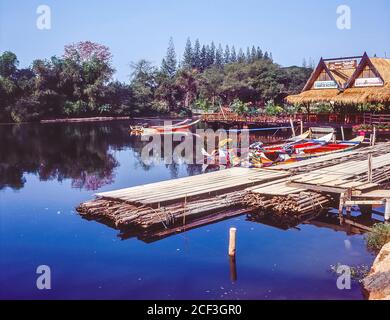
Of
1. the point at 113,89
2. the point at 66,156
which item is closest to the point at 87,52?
the point at 113,89

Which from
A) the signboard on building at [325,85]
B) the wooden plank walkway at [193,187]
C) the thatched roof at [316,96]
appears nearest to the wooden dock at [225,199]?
the wooden plank walkway at [193,187]

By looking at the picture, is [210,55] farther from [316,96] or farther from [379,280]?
[379,280]

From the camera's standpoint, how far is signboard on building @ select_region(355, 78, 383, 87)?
3111cm

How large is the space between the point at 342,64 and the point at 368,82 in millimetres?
4575

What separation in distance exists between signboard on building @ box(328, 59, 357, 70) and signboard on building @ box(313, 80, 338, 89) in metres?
2.25

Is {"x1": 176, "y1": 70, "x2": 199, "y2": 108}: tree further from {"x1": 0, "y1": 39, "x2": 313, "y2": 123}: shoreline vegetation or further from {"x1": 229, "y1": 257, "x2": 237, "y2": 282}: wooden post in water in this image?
{"x1": 229, "y1": 257, "x2": 237, "y2": 282}: wooden post in water

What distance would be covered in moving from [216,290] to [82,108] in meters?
64.4

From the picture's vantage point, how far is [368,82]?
1248 inches

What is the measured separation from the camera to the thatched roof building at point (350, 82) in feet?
99.3

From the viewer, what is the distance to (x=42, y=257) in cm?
1227

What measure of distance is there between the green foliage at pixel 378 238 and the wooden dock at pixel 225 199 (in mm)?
1854

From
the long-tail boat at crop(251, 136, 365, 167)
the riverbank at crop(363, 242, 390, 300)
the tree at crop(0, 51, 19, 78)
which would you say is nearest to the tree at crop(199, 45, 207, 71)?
the tree at crop(0, 51, 19, 78)

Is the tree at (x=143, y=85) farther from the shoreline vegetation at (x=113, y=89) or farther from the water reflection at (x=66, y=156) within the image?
the water reflection at (x=66, y=156)
